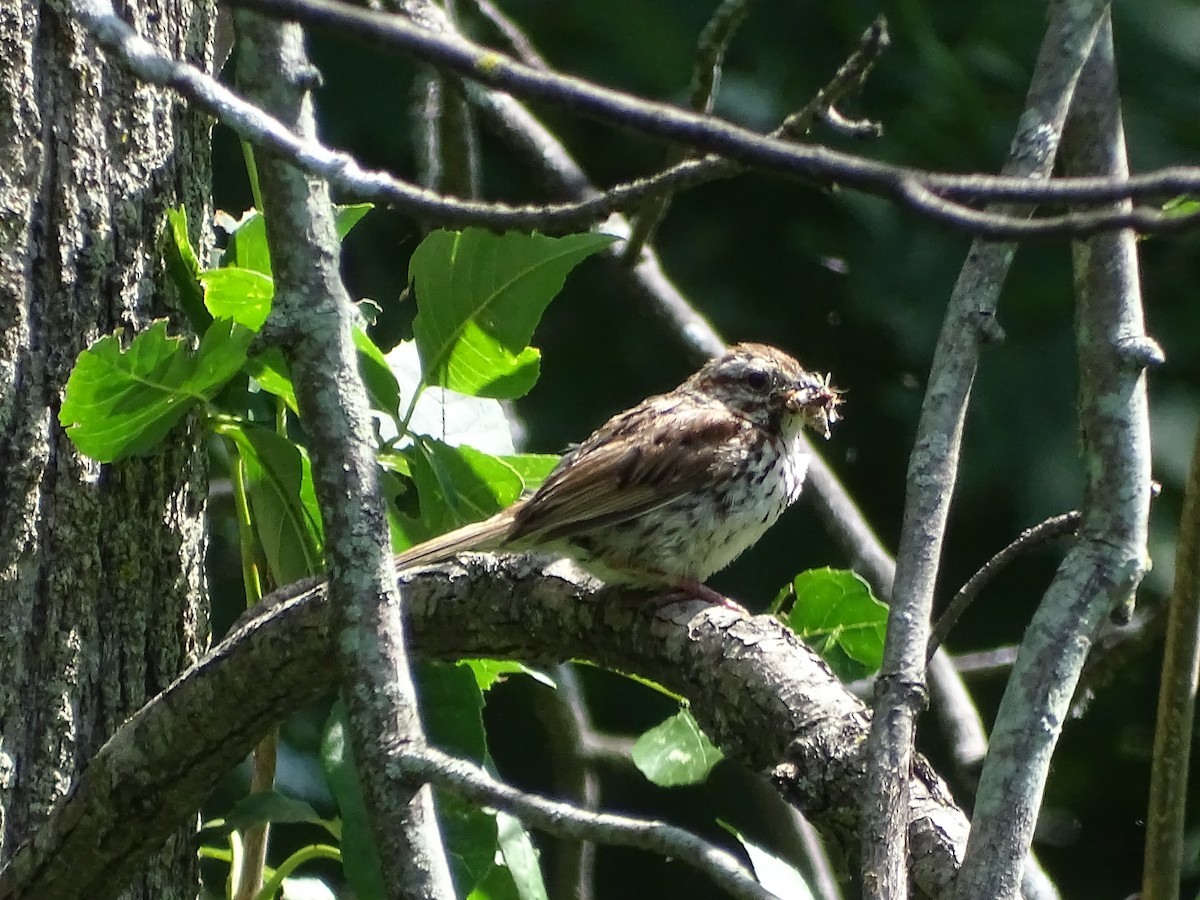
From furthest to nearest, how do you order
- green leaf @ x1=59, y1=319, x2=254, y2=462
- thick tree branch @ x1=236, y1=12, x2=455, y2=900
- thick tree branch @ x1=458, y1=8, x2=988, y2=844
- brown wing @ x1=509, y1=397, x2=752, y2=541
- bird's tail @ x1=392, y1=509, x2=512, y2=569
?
1. thick tree branch @ x1=458, y1=8, x2=988, y2=844
2. brown wing @ x1=509, y1=397, x2=752, y2=541
3. bird's tail @ x1=392, y1=509, x2=512, y2=569
4. green leaf @ x1=59, y1=319, x2=254, y2=462
5. thick tree branch @ x1=236, y1=12, x2=455, y2=900

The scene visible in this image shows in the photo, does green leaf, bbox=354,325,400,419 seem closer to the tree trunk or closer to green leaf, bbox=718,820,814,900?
the tree trunk

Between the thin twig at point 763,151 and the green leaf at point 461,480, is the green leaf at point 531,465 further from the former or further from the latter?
the thin twig at point 763,151

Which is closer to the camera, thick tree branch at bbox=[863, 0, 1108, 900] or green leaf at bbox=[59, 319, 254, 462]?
thick tree branch at bbox=[863, 0, 1108, 900]

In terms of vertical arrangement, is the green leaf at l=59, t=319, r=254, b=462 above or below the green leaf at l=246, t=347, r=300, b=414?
Answer: below

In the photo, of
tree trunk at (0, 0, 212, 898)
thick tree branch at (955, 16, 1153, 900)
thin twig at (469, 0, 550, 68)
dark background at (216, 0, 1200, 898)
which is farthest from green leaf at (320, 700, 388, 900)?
dark background at (216, 0, 1200, 898)

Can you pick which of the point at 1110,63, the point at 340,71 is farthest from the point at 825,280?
the point at 1110,63

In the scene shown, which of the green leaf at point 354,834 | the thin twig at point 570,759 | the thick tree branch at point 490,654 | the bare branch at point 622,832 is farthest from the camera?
the thin twig at point 570,759

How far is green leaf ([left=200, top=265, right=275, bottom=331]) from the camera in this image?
2398mm

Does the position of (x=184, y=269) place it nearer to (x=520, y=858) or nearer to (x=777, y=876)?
(x=520, y=858)

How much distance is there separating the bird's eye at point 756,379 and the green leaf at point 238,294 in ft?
5.43

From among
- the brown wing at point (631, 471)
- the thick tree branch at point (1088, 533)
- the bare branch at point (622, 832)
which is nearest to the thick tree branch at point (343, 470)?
the bare branch at point (622, 832)

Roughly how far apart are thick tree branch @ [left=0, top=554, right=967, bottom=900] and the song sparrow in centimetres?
77

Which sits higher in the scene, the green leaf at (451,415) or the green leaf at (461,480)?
the green leaf at (451,415)

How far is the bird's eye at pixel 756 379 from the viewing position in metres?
3.82
